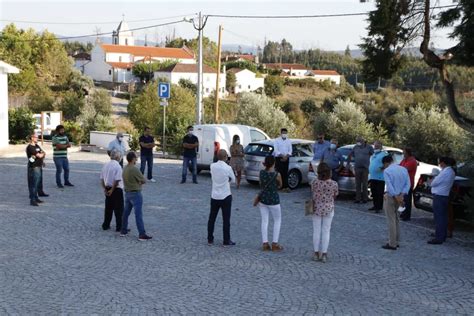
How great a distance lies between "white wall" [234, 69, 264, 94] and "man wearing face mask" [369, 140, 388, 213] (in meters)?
103

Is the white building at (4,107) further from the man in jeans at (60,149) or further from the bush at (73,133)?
the man in jeans at (60,149)

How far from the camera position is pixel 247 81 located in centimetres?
11981

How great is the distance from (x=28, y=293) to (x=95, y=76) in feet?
416

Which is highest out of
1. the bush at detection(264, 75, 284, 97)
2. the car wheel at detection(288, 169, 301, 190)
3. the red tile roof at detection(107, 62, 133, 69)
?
the red tile roof at detection(107, 62, 133, 69)

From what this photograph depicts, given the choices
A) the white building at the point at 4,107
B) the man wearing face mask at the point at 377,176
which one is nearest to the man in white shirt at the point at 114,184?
the man wearing face mask at the point at 377,176

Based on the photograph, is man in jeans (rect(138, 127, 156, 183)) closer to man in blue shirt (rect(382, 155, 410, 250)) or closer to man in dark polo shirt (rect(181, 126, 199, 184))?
man in dark polo shirt (rect(181, 126, 199, 184))

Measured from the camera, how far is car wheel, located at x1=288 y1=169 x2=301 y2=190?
17.4 m

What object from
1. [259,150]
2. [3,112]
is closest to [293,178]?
[259,150]

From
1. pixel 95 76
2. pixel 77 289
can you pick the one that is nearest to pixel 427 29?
pixel 77 289

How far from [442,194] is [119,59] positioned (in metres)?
129

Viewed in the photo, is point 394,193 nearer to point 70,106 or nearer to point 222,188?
point 222,188

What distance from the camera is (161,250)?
1012 centimetres

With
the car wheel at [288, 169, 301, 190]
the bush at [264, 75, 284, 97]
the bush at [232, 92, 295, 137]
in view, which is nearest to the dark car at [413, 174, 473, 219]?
the car wheel at [288, 169, 301, 190]

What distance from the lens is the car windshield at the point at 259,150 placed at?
17.4 meters
